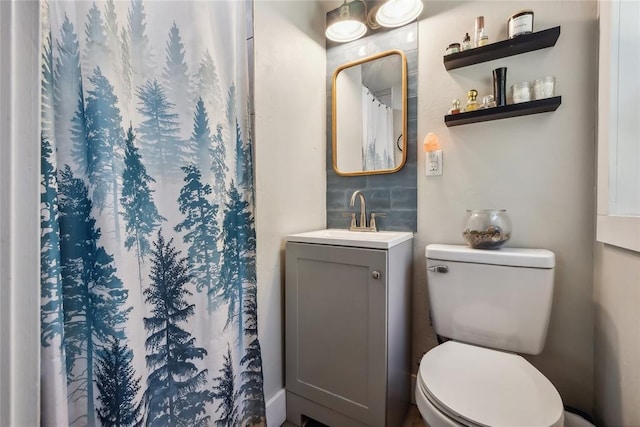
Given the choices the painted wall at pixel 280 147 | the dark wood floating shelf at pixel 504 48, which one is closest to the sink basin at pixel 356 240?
the painted wall at pixel 280 147

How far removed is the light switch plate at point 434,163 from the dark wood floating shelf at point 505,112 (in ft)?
0.51

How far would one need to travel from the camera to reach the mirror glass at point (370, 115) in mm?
1487

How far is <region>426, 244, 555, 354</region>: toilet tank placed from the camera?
1.04 metres

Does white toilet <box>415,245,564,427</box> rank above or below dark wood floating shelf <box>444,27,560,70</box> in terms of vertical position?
below

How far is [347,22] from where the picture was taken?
4.88 ft

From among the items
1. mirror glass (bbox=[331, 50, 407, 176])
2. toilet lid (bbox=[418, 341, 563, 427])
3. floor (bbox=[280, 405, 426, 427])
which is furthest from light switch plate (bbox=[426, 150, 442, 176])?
floor (bbox=[280, 405, 426, 427])

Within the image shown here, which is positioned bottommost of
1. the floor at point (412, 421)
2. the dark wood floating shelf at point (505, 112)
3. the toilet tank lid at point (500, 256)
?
the floor at point (412, 421)

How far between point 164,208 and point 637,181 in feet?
5.09

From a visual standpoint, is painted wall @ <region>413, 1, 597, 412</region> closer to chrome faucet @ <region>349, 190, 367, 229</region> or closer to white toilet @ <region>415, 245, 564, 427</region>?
white toilet @ <region>415, 245, 564, 427</region>

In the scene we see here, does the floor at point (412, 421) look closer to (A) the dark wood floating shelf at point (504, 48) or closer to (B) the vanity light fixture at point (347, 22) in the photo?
(A) the dark wood floating shelf at point (504, 48)

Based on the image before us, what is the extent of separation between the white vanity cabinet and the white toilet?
188mm

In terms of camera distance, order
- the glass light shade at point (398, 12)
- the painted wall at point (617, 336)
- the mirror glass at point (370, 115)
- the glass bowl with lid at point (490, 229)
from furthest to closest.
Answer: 1. the mirror glass at point (370, 115)
2. the glass light shade at point (398, 12)
3. the glass bowl with lid at point (490, 229)
4. the painted wall at point (617, 336)

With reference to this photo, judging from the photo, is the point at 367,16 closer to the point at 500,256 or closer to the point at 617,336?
the point at 500,256

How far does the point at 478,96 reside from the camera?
1.30m
